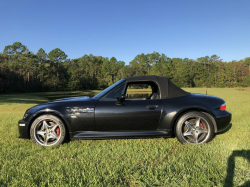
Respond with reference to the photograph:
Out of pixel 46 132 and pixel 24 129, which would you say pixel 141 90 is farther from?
pixel 24 129

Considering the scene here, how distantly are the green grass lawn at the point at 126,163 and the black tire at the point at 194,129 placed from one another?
0.17 meters

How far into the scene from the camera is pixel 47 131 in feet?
11.6

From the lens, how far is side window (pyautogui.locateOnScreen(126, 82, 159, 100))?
13.5 feet

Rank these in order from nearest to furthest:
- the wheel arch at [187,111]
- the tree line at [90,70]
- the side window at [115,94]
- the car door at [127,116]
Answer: the car door at [127,116]
the wheel arch at [187,111]
the side window at [115,94]
the tree line at [90,70]

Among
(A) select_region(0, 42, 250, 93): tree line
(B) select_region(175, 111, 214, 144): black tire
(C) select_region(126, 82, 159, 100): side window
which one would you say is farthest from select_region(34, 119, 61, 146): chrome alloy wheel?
(A) select_region(0, 42, 250, 93): tree line

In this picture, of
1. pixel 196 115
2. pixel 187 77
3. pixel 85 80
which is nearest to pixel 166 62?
pixel 187 77

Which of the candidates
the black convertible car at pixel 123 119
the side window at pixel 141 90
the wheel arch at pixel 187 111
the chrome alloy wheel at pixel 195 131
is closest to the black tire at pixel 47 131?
the black convertible car at pixel 123 119

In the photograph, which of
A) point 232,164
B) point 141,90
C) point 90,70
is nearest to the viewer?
point 232,164

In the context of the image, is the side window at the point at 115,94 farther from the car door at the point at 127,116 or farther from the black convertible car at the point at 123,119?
the car door at the point at 127,116

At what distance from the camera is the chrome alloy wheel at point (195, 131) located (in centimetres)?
355

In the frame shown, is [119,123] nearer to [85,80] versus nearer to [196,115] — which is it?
[196,115]

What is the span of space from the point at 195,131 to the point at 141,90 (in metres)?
1.68

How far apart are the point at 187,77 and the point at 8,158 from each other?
80701 mm

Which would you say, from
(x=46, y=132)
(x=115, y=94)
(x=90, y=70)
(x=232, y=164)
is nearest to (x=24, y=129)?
(x=46, y=132)
